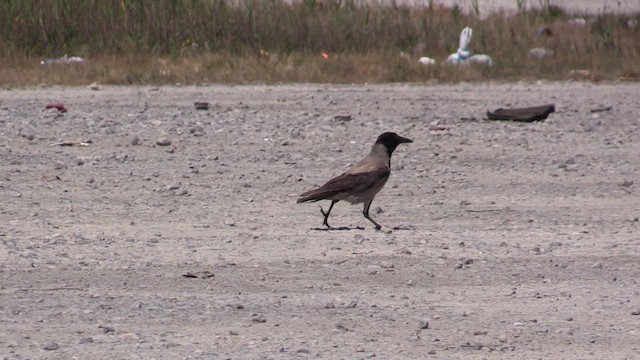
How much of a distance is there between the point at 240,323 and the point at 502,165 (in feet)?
16.8

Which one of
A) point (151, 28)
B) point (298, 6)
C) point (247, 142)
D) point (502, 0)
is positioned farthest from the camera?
point (502, 0)

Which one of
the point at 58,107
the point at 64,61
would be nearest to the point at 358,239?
the point at 58,107

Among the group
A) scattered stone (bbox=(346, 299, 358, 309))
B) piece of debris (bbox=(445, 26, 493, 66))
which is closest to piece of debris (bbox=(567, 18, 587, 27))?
piece of debris (bbox=(445, 26, 493, 66))

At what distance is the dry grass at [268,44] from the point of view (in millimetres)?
17031

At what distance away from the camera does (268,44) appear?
61.4 ft

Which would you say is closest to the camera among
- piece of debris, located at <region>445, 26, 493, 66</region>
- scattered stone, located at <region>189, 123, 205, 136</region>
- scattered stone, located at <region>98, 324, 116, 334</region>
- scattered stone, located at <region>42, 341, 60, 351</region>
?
scattered stone, located at <region>42, 341, 60, 351</region>

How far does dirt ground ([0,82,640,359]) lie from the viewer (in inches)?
253

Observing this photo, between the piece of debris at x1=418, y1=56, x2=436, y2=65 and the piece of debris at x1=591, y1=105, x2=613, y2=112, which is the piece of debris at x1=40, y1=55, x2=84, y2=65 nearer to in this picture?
the piece of debris at x1=418, y1=56, x2=436, y2=65

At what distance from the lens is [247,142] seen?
40.2 ft

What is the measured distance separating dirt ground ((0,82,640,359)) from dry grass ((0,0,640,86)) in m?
2.22

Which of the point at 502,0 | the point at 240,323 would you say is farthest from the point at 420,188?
the point at 502,0

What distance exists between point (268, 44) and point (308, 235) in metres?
10.3

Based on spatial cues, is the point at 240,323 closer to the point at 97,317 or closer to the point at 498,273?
the point at 97,317

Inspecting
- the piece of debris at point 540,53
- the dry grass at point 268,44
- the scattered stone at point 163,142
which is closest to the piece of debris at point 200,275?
the scattered stone at point 163,142
